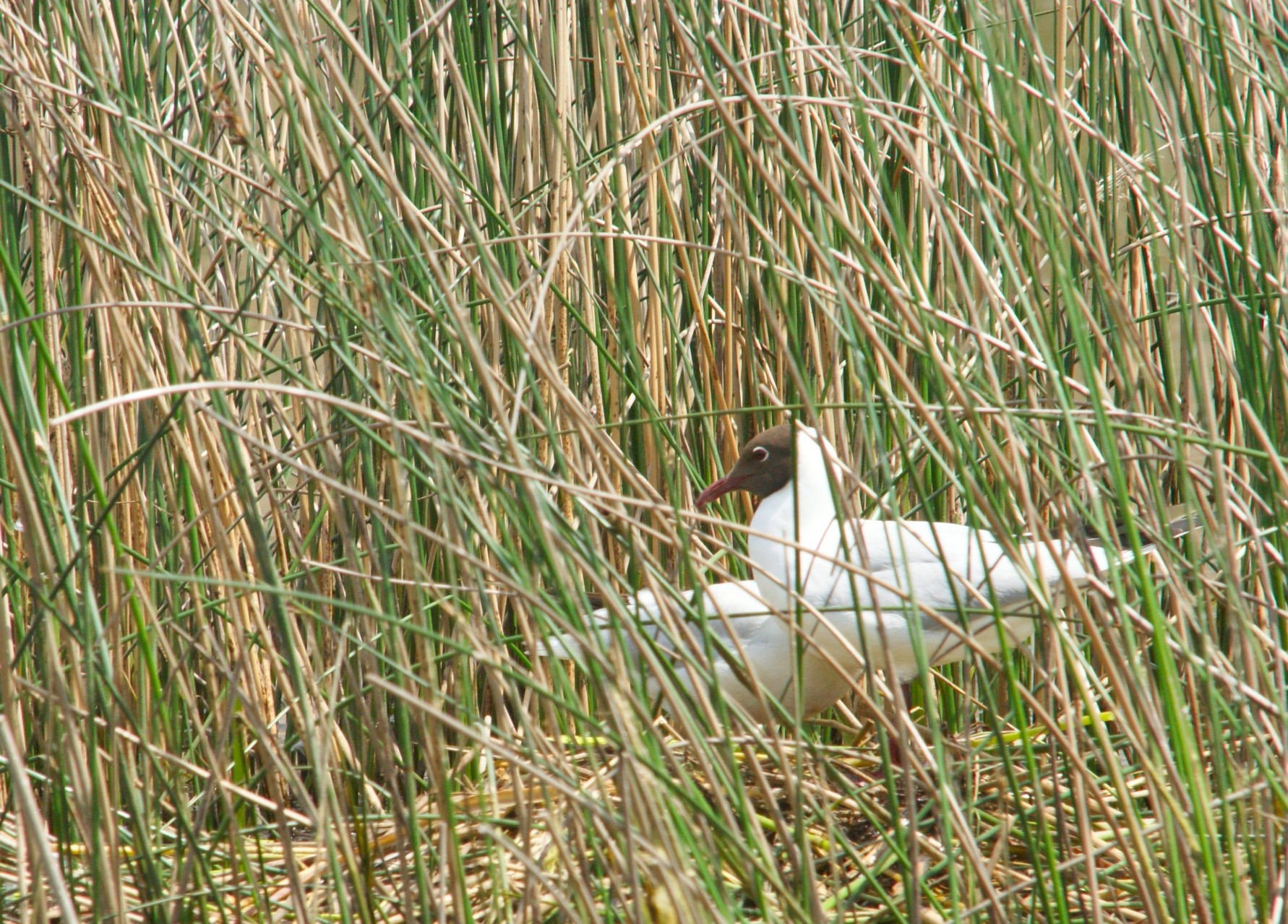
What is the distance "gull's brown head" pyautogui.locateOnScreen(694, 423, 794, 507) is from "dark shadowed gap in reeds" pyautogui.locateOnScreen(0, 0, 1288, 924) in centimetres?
6

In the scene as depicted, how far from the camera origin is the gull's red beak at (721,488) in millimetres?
1495

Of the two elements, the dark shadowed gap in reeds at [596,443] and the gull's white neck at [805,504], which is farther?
the gull's white neck at [805,504]

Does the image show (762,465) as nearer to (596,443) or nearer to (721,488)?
(721,488)

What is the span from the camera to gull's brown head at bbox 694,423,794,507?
156 centimetres

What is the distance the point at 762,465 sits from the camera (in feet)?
5.15

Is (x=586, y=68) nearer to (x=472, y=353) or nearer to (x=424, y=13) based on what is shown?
(x=424, y=13)

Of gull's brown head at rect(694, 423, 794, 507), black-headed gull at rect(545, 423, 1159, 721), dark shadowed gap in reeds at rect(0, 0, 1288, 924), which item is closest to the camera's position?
dark shadowed gap in reeds at rect(0, 0, 1288, 924)

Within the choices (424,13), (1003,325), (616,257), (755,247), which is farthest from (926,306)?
(755,247)

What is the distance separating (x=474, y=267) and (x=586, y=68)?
1.04m

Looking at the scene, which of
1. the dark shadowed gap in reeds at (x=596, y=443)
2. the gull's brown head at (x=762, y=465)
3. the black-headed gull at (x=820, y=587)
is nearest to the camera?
the dark shadowed gap in reeds at (x=596, y=443)

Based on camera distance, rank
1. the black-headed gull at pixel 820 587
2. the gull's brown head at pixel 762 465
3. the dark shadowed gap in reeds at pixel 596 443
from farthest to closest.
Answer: the gull's brown head at pixel 762 465 → the black-headed gull at pixel 820 587 → the dark shadowed gap in reeds at pixel 596 443

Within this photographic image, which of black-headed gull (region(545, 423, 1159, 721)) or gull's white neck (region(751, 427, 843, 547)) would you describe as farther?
gull's white neck (region(751, 427, 843, 547))

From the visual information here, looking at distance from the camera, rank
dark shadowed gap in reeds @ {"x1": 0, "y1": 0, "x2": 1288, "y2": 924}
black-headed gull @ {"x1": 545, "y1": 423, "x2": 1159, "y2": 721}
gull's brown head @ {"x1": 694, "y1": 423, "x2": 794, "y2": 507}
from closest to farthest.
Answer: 1. dark shadowed gap in reeds @ {"x1": 0, "y1": 0, "x2": 1288, "y2": 924}
2. black-headed gull @ {"x1": 545, "y1": 423, "x2": 1159, "y2": 721}
3. gull's brown head @ {"x1": 694, "y1": 423, "x2": 794, "y2": 507}

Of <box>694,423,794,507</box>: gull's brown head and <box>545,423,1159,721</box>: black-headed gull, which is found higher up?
<box>694,423,794,507</box>: gull's brown head
